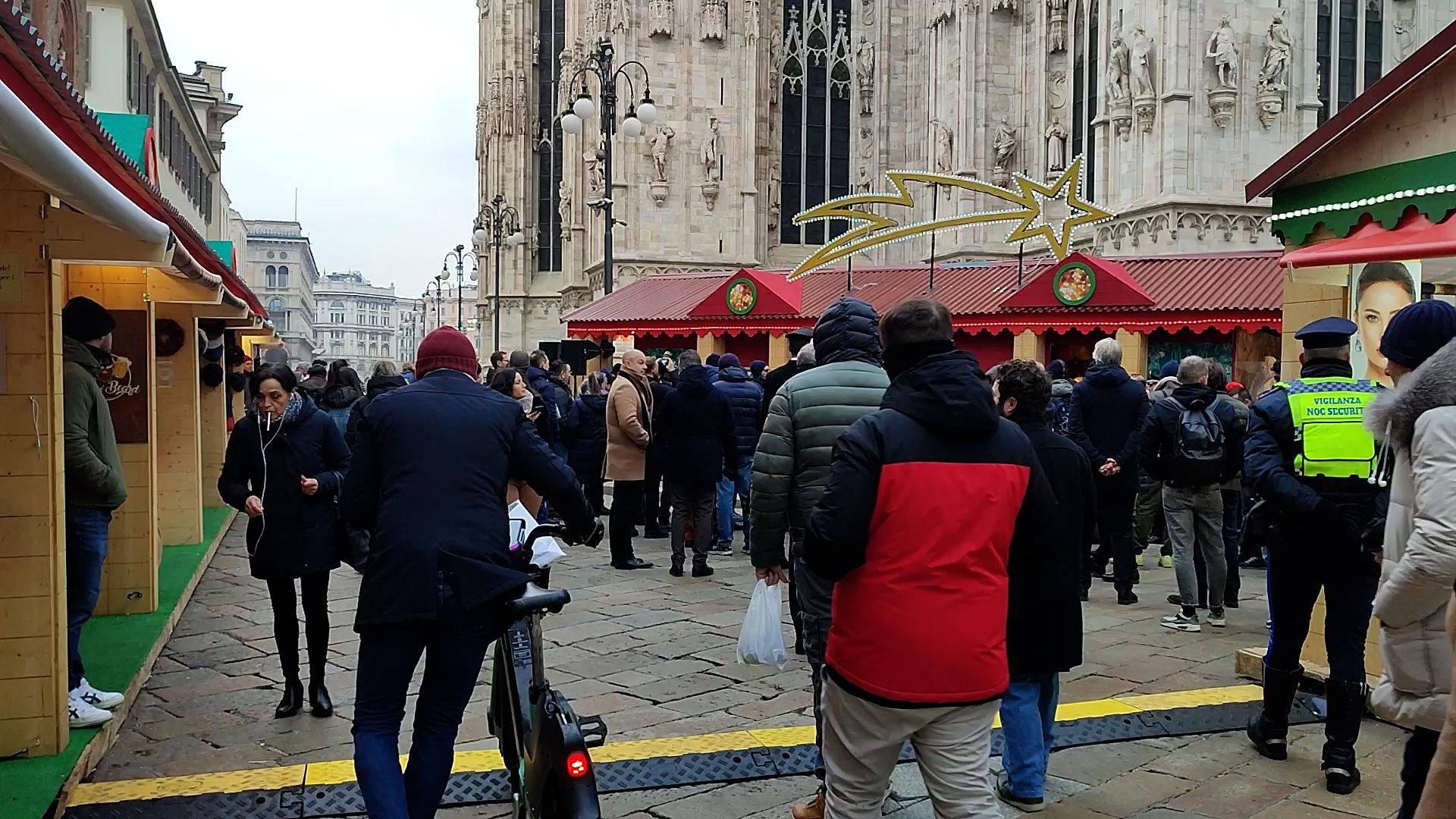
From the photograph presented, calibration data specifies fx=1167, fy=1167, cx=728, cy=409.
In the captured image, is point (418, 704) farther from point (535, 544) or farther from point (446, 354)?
point (446, 354)

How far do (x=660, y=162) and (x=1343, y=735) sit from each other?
1089 inches

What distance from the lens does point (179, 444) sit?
10391 mm

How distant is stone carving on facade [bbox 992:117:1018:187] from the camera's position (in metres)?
29.0

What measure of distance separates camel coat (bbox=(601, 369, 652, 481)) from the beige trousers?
7.00 m

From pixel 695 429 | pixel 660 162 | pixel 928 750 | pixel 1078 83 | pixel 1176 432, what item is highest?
pixel 1078 83

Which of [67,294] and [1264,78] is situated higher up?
[1264,78]

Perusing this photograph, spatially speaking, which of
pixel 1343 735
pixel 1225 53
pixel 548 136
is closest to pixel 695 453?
pixel 1343 735

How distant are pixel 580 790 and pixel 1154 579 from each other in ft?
24.6

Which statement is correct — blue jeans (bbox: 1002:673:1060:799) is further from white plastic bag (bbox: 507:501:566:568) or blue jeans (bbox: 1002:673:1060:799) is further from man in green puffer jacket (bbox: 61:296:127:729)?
man in green puffer jacket (bbox: 61:296:127:729)

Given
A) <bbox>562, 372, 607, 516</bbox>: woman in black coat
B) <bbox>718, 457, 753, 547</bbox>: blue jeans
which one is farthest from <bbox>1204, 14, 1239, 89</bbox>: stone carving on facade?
<bbox>562, 372, 607, 516</bbox>: woman in black coat

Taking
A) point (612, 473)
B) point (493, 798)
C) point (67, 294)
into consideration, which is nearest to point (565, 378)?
point (612, 473)

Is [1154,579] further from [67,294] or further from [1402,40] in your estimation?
[1402,40]

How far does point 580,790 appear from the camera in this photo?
340 centimetres

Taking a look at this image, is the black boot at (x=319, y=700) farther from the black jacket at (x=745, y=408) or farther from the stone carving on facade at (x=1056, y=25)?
the stone carving on facade at (x=1056, y=25)
